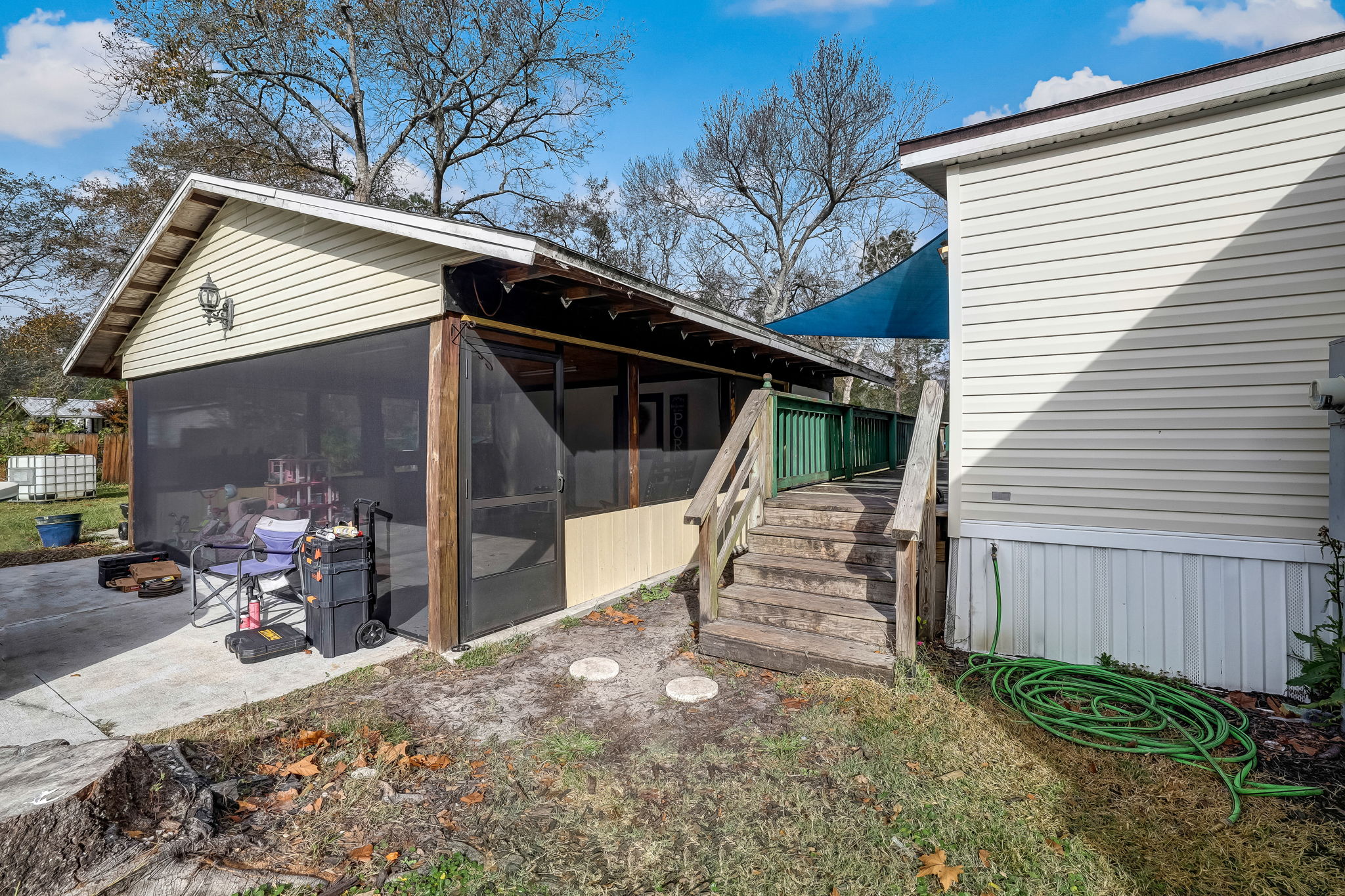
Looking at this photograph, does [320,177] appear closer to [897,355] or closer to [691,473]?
[691,473]

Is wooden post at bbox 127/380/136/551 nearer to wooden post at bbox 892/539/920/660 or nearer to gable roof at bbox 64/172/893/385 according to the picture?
gable roof at bbox 64/172/893/385

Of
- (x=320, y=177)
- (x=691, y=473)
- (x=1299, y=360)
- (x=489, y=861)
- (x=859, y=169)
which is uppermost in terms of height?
(x=859, y=169)

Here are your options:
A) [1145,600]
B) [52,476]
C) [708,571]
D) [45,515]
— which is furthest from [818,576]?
[52,476]

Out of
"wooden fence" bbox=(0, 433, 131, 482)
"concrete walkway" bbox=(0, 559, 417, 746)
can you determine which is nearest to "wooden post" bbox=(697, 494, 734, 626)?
"concrete walkway" bbox=(0, 559, 417, 746)

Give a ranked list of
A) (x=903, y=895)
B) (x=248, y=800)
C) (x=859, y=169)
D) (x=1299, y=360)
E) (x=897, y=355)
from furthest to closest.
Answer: (x=897, y=355)
(x=859, y=169)
(x=1299, y=360)
(x=248, y=800)
(x=903, y=895)

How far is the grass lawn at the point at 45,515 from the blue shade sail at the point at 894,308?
10316mm

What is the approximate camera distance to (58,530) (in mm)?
8000

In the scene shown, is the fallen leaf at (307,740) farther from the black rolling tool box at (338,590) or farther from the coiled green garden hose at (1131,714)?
the coiled green garden hose at (1131,714)

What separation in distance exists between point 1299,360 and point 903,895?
3.38 m

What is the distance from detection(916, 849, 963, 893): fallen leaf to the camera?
1942 mm

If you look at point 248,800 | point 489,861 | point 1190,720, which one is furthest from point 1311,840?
point 248,800

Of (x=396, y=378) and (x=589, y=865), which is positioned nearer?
(x=589, y=865)

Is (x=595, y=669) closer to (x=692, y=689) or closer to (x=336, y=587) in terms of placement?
(x=692, y=689)

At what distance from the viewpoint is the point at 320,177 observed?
14.4 meters
